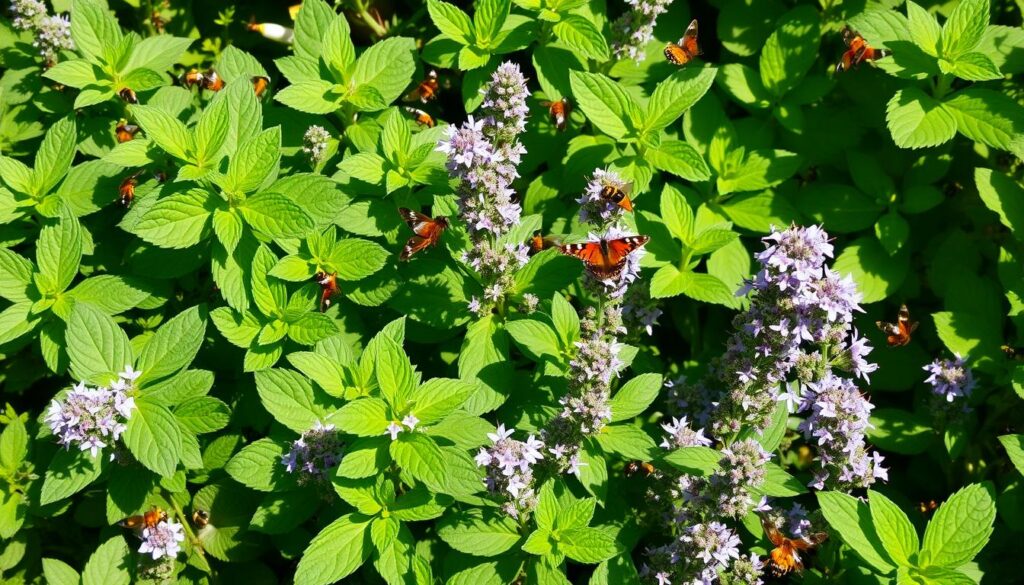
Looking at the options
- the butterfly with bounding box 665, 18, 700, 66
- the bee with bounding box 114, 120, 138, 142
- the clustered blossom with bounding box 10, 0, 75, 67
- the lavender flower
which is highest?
the butterfly with bounding box 665, 18, 700, 66

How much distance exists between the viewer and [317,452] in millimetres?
4078

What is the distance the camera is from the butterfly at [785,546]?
3802 mm

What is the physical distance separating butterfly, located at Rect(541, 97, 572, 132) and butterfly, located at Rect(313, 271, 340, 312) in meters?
1.56

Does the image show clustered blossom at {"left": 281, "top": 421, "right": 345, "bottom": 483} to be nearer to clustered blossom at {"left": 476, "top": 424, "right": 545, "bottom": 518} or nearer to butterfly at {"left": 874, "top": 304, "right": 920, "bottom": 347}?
clustered blossom at {"left": 476, "top": 424, "right": 545, "bottom": 518}

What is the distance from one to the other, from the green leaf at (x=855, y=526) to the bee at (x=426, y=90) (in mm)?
3048

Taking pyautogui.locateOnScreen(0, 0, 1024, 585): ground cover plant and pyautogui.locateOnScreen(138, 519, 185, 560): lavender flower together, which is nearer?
pyautogui.locateOnScreen(0, 0, 1024, 585): ground cover plant

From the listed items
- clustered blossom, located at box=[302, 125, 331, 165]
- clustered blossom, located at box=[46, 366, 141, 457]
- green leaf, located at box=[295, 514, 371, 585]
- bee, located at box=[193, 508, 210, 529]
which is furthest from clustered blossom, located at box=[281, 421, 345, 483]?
clustered blossom, located at box=[302, 125, 331, 165]

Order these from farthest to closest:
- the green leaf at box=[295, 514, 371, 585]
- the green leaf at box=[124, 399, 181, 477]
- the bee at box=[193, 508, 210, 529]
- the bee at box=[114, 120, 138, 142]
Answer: the bee at box=[114, 120, 138, 142], the bee at box=[193, 508, 210, 529], the green leaf at box=[124, 399, 181, 477], the green leaf at box=[295, 514, 371, 585]

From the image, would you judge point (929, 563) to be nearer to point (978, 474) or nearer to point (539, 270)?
point (978, 474)

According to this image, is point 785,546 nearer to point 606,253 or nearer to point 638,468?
point 638,468

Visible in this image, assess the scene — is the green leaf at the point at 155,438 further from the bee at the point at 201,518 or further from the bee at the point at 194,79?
the bee at the point at 194,79

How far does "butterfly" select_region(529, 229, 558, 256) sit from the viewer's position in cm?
453

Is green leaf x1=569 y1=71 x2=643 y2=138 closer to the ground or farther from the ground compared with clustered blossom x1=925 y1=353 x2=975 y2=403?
farther from the ground

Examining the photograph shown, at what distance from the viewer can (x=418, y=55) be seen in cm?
542
